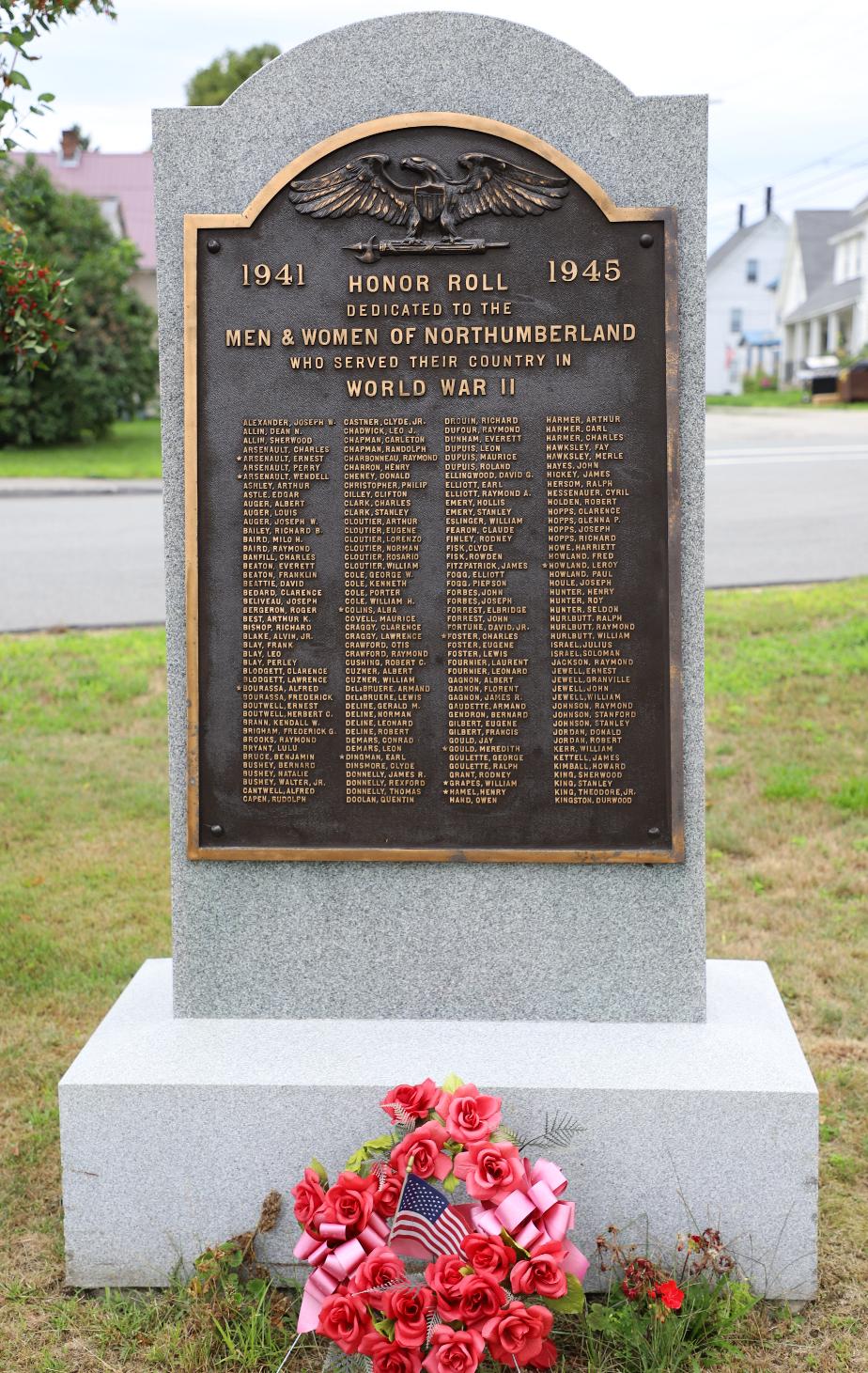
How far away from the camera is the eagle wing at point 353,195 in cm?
349

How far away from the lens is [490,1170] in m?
3.02

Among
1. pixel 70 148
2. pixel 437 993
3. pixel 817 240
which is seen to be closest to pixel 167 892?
pixel 437 993

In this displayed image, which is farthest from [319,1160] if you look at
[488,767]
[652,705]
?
[652,705]

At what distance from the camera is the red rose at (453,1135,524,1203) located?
2990 millimetres

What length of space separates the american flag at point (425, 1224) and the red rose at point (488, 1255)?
100mm

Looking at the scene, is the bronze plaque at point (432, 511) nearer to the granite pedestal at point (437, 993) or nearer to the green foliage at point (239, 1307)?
the granite pedestal at point (437, 993)

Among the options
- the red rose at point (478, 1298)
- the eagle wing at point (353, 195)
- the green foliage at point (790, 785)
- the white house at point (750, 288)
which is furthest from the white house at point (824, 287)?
the red rose at point (478, 1298)

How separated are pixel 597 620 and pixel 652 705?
0.28m

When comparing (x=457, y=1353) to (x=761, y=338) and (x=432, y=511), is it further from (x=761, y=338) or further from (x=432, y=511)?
(x=761, y=338)

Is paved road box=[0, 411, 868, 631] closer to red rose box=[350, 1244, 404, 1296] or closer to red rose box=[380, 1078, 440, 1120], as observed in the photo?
red rose box=[380, 1078, 440, 1120]

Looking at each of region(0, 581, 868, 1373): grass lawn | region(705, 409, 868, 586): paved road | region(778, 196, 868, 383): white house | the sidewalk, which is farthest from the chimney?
region(0, 581, 868, 1373): grass lawn

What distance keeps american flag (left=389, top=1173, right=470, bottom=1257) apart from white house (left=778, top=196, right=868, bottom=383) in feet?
159

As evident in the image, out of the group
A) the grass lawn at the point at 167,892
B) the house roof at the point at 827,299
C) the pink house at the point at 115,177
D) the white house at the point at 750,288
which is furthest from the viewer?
the white house at the point at 750,288

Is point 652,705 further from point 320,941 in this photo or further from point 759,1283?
point 759,1283
